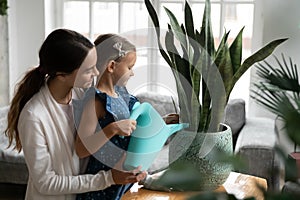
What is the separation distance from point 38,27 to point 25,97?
294cm

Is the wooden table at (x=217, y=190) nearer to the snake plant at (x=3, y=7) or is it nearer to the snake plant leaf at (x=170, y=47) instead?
the snake plant leaf at (x=170, y=47)

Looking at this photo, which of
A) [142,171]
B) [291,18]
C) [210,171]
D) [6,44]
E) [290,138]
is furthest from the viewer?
[6,44]

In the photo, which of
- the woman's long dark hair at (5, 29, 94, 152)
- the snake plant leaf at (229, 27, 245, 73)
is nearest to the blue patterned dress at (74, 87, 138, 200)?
the woman's long dark hair at (5, 29, 94, 152)

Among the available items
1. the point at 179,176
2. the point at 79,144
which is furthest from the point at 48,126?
the point at 179,176

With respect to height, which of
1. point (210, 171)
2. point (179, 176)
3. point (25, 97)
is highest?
point (179, 176)

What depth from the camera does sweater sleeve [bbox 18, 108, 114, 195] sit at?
5.21ft

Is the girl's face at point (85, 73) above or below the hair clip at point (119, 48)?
below

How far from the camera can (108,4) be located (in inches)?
175

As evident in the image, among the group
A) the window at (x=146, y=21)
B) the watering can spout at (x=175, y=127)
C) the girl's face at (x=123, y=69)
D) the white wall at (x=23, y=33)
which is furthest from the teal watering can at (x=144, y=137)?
the white wall at (x=23, y=33)

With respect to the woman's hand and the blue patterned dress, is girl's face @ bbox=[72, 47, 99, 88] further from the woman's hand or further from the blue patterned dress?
the woman's hand

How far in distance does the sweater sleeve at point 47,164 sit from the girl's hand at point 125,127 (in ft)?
0.54

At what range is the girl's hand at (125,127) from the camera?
163 cm

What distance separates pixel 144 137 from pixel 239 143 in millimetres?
1720

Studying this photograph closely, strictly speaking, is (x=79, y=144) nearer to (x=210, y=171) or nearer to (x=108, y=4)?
(x=210, y=171)
